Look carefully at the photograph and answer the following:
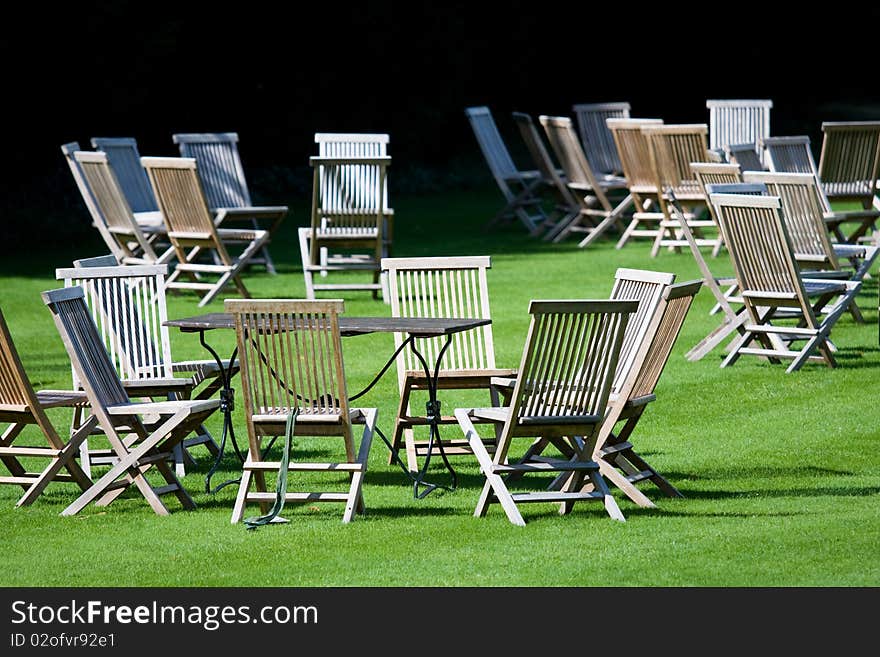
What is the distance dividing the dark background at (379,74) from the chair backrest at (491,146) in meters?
5.24

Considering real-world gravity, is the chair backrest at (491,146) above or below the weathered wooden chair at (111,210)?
below

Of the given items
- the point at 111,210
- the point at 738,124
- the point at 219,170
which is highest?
the point at 111,210

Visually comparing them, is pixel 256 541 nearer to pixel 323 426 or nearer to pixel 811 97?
pixel 323 426

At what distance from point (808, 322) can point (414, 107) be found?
1772 centimetres

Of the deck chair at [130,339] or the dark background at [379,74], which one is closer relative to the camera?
the deck chair at [130,339]

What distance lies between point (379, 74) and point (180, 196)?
539 inches

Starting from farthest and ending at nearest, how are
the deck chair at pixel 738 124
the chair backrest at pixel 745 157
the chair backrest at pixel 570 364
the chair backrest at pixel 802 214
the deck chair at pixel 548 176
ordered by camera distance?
the deck chair at pixel 738 124 → the deck chair at pixel 548 176 → the chair backrest at pixel 745 157 → the chair backrest at pixel 802 214 → the chair backrest at pixel 570 364

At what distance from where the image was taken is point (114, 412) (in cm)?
695

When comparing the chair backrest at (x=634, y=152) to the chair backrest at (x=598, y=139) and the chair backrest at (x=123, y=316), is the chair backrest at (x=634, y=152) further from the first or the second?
the chair backrest at (x=123, y=316)

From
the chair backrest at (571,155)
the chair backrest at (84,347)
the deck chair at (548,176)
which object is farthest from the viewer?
the deck chair at (548,176)

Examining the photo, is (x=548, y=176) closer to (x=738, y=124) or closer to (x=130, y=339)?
(x=738, y=124)

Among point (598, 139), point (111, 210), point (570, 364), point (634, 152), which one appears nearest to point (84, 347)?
point (570, 364)

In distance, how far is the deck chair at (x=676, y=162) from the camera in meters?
15.5

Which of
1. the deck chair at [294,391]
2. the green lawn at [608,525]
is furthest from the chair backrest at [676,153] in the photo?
the deck chair at [294,391]
